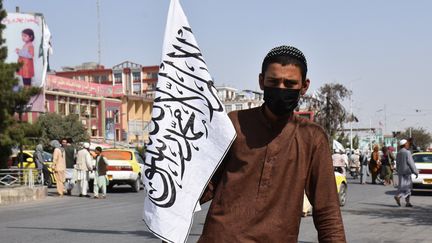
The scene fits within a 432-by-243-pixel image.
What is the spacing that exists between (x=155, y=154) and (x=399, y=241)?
7786mm

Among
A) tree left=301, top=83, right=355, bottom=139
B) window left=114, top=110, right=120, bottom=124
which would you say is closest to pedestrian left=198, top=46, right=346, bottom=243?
tree left=301, top=83, right=355, bottom=139

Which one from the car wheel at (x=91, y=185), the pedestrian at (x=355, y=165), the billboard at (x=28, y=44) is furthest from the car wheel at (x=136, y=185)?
the pedestrian at (x=355, y=165)

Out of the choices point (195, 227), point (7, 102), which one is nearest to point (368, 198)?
point (195, 227)

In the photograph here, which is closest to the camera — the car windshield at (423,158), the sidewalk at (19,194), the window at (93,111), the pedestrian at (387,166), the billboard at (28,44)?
the sidewalk at (19,194)

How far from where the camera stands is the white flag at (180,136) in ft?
10.0

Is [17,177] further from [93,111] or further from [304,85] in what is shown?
[93,111]

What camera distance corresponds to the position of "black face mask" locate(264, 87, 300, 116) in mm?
2848

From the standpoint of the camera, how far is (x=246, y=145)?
2912mm

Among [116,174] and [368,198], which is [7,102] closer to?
[116,174]

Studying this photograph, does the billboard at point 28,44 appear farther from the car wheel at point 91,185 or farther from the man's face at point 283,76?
the man's face at point 283,76

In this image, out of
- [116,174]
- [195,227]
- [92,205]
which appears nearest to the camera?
[195,227]

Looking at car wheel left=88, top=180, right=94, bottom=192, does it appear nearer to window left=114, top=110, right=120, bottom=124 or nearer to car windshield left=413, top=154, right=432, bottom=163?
car windshield left=413, top=154, right=432, bottom=163

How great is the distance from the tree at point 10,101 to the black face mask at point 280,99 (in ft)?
59.8

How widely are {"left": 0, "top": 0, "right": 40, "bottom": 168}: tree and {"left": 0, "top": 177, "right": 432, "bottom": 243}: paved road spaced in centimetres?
256
